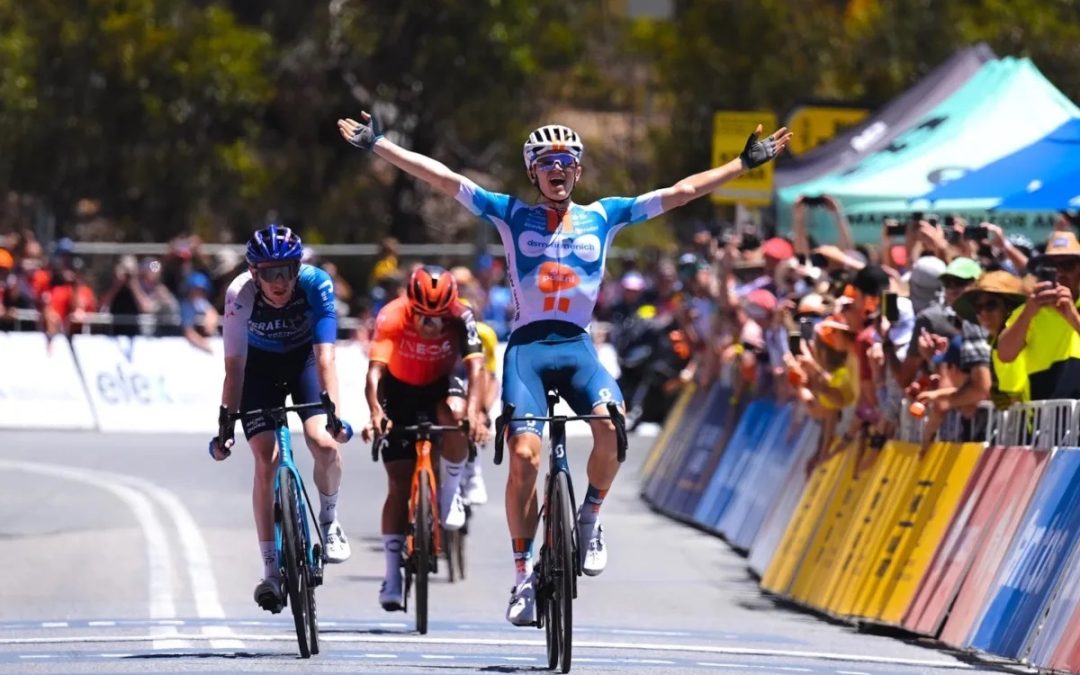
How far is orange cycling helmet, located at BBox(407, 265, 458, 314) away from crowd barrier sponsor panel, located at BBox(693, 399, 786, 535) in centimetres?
491

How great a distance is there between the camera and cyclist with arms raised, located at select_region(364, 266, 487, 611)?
49.5ft

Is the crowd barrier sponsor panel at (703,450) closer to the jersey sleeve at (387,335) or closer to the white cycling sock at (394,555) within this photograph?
the jersey sleeve at (387,335)

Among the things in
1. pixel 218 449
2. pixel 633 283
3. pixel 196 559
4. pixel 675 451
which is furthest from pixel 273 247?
pixel 633 283

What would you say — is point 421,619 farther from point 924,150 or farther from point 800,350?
point 924,150

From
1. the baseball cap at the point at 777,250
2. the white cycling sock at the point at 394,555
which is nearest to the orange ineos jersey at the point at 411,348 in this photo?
the white cycling sock at the point at 394,555

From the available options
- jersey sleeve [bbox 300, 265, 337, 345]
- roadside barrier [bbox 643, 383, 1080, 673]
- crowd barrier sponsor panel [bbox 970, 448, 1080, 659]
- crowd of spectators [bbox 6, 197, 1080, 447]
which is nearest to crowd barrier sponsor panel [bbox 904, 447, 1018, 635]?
roadside barrier [bbox 643, 383, 1080, 673]

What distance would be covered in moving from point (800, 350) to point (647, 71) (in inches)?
1639

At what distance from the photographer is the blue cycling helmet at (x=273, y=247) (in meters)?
12.7

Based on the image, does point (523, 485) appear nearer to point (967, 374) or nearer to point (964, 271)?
point (967, 374)

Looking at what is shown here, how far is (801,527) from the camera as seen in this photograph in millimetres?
17375

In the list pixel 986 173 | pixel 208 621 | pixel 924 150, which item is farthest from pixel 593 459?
pixel 924 150

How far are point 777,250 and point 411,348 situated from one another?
248 inches

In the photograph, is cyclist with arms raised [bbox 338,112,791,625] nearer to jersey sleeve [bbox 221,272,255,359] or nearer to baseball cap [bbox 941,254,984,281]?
jersey sleeve [bbox 221,272,255,359]

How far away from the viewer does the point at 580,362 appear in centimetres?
1255
